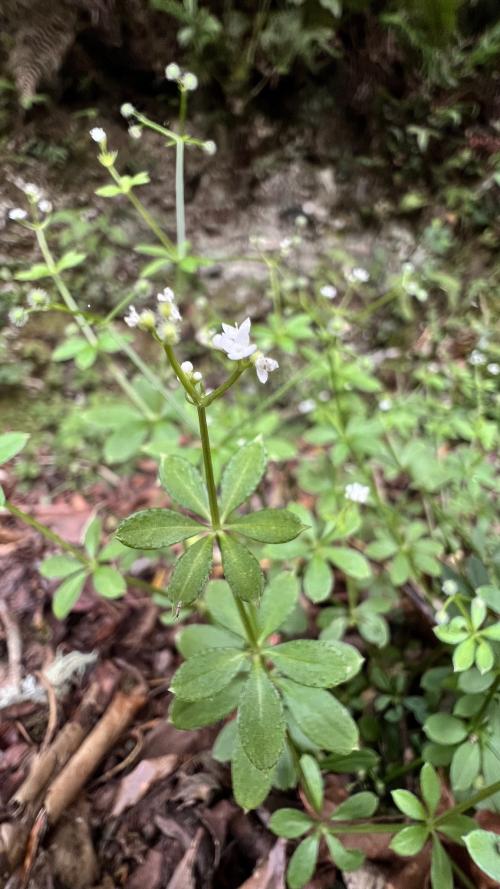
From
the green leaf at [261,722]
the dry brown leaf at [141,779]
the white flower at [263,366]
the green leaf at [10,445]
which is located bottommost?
the dry brown leaf at [141,779]

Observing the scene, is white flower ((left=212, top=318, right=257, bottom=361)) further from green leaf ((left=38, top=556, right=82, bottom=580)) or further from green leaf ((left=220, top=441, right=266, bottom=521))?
green leaf ((left=38, top=556, right=82, bottom=580))

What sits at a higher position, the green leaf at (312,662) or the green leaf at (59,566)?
the green leaf at (59,566)

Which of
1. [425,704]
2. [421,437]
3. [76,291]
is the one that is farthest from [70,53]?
[425,704]

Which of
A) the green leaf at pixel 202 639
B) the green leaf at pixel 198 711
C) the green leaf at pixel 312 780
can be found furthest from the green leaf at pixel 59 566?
the green leaf at pixel 312 780

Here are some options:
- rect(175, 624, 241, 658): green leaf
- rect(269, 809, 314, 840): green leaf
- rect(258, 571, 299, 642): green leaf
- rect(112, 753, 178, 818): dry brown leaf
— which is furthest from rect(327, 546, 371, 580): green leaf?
rect(112, 753, 178, 818): dry brown leaf

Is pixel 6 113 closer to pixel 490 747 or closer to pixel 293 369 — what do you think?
pixel 293 369

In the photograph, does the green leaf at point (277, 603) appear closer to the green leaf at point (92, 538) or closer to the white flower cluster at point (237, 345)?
the green leaf at point (92, 538)

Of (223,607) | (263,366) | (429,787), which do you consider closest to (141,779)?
(223,607)
